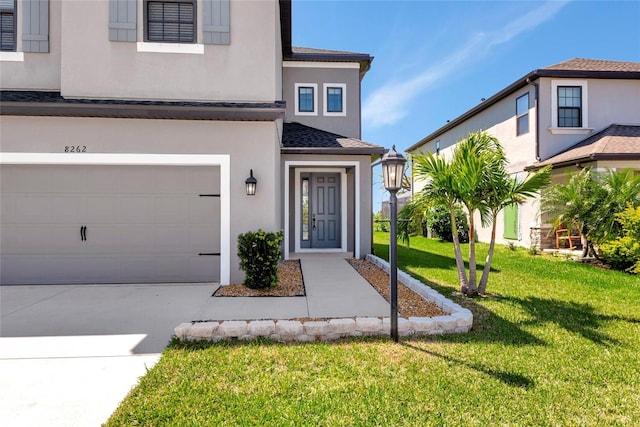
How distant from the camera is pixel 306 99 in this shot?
36.8 feet

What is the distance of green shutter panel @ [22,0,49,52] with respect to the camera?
6676 mm

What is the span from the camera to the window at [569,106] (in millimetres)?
11977

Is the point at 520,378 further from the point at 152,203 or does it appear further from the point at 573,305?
the point at 152,203

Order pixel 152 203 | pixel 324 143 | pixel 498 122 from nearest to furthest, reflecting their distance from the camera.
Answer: pixel 152 203, pixel 324 143, pixel 498 122

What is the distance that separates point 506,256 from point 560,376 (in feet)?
28.7

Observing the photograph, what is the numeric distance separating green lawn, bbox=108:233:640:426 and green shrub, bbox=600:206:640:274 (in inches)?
151

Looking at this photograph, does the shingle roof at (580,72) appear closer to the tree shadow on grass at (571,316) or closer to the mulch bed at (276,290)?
the tree shadow on grass at (571,316)

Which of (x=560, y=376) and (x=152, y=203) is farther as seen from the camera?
(x=152, y=203)

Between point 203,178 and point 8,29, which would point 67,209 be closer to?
point 203,178

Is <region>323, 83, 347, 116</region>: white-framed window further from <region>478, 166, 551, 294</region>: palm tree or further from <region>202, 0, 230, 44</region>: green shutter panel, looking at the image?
<region>478, 166, 551, 294</region>: palm tree

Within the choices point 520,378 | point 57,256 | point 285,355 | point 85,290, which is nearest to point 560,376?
point 520,378

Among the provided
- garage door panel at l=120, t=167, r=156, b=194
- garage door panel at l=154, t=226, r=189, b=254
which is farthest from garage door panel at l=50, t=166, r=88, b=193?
garage door panel at l=154, t=226, r=189, b=254

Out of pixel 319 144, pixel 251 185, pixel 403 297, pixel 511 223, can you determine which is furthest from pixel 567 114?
pixel 251 185

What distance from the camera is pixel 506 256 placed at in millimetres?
10969
